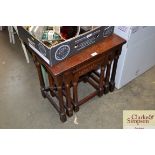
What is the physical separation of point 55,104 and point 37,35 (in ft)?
2.09

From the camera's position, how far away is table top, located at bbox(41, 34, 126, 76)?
1444mm

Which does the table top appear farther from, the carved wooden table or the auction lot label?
the auction lot label

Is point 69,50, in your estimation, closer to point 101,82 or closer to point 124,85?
point 101,82

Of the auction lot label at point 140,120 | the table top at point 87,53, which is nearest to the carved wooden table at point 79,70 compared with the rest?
the table top at point 87,53

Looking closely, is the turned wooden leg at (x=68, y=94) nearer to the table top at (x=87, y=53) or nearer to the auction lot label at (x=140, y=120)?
the table top at (x=87, y=53)

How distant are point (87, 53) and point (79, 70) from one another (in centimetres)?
13

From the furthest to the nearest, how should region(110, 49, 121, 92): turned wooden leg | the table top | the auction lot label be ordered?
region(110, 49, 121, 92): turned wooden leg → the table top → the auction lot label

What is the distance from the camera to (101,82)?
190 cm

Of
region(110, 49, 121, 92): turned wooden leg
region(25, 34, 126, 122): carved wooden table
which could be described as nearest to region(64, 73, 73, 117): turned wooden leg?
region(25, 34, 126, 122): carved wooden table

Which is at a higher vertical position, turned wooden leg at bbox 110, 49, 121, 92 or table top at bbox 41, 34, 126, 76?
table top at bbox 41, 34, 126, 76

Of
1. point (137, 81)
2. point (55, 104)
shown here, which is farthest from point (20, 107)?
point (137, 81)

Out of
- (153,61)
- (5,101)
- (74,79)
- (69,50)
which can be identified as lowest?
(5,101)

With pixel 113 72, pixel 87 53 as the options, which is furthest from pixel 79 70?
pixel 113 72

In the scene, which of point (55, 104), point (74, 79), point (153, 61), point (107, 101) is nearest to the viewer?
point (74, 79)
